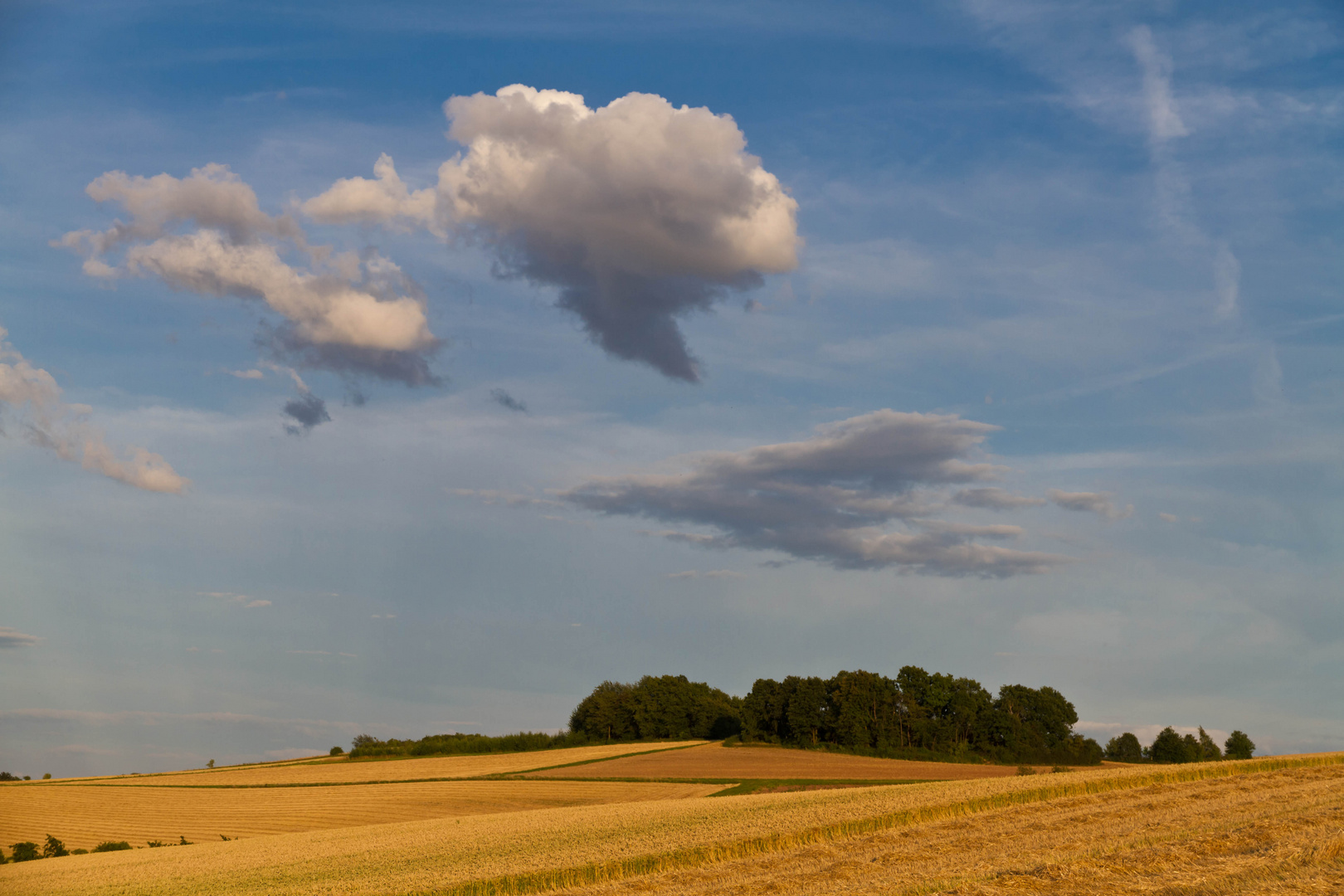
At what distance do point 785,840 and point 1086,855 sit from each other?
10.5m

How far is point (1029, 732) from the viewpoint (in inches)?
4200

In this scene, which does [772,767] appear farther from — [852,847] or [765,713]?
[852,847]

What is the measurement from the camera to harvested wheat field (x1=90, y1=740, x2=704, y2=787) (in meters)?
82.6

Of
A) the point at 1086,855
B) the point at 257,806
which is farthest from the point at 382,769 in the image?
the point at 1086,855

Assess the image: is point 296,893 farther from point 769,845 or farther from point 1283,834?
point 1283,834

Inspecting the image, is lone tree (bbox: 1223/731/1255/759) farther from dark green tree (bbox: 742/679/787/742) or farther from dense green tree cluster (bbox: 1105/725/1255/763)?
dark green tree (bbox: 742/679/787/742)

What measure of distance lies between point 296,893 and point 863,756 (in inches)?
2922

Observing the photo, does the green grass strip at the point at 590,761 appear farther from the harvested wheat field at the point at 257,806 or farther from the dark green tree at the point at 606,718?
the dark green tree at the point at 606,718

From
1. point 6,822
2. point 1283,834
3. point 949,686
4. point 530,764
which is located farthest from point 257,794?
point 949,686

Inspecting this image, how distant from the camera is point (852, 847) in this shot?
27422mm

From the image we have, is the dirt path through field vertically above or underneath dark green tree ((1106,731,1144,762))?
above

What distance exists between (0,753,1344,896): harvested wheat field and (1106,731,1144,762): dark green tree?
3958 inches

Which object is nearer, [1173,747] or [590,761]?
[590,761]

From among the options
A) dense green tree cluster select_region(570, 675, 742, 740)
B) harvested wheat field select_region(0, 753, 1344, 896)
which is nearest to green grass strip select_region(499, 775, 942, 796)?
harvested wheat field select_region(0, 753, 1344, 896)
